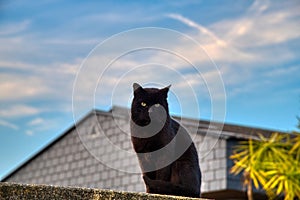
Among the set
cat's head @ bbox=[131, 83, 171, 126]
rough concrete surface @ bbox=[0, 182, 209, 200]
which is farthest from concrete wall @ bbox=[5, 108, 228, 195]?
rough concrete surface @ bbox=[0, 182, 209, 200]

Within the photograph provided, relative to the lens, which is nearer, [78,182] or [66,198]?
[66,198]

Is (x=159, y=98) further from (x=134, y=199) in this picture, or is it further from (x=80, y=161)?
(x=80, y=161)

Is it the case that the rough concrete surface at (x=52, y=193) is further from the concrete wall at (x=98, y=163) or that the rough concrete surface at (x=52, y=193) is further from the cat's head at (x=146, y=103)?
Result: the concrete wall at (x=98, y=163)

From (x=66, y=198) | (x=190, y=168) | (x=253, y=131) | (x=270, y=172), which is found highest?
(x=253, y=131)

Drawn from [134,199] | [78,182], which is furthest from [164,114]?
[78,182]

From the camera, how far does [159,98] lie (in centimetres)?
311

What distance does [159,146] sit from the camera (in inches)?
120

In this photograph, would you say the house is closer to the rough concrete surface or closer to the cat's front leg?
the cat's front leg

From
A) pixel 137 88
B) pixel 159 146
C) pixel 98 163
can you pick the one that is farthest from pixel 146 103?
pixel 98 163

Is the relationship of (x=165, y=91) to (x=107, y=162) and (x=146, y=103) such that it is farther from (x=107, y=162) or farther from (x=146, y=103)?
(x=107, y=162)

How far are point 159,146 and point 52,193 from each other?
2.44 feet

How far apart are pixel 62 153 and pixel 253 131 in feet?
18.3

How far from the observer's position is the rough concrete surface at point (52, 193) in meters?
2.38

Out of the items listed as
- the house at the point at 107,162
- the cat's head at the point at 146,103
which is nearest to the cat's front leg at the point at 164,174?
the cat's head at the point at 146,103
